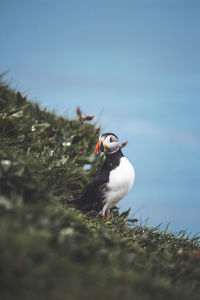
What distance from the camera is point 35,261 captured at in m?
2.38

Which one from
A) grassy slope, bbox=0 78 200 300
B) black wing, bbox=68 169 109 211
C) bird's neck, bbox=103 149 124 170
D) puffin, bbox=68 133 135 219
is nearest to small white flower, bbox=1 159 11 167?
grassy slope, bbox=0 78 200 300

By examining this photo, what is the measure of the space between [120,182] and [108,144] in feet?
2.64

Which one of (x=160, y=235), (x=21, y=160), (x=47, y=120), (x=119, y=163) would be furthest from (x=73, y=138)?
(x=21, y=160)

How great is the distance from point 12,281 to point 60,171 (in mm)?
4472

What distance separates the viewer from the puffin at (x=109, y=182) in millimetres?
5820

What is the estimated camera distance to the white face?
19.5 ft

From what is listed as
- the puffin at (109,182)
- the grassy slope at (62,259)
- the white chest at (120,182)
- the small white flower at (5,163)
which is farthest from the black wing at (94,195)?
the small white flower at (5,163)

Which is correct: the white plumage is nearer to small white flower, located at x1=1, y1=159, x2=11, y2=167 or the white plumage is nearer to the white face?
the white face

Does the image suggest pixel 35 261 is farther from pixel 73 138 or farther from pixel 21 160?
pixel 73 138

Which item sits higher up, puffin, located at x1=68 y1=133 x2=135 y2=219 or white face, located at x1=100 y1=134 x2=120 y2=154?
white face, located at x1=100 y1=134 x2=120 y2=154

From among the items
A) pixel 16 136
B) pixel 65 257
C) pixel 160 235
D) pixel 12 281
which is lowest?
pixel 12 281

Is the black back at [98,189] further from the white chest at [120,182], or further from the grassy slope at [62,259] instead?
the grassy slope at [62,259]

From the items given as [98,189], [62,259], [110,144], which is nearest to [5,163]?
[62,259]

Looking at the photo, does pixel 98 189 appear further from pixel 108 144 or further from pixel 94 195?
pixel 108 144
